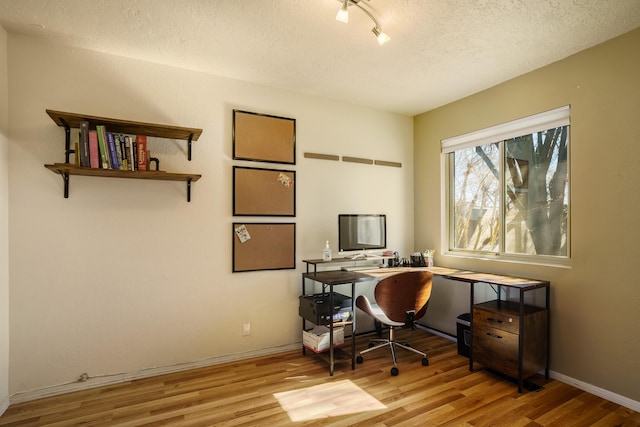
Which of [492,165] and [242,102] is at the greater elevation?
[242,102]

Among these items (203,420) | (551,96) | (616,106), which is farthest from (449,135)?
(203,420)

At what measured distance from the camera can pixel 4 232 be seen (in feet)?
7.96

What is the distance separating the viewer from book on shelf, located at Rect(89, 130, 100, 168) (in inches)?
98.3

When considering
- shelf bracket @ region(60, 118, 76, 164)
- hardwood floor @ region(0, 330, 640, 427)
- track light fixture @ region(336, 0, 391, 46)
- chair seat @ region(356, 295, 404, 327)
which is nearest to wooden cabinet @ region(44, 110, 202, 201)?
shelf bracket @ region(60, 118, 76, 164)

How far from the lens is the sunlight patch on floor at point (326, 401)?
2.37 meters

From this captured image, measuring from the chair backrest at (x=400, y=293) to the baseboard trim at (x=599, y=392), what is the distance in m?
1.27

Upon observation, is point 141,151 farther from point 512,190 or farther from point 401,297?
point 512,190

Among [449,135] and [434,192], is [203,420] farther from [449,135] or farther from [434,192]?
[449,135]

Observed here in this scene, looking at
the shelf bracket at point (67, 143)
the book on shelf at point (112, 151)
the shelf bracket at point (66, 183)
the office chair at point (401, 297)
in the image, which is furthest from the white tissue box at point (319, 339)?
the shelf bracket at point (67, 143)

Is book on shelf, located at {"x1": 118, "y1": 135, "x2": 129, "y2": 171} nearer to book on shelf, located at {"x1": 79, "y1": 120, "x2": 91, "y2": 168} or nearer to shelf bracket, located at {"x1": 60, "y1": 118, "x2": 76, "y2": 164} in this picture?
book on shelf, located at {"x1": 79, "y1": 120, "x2": 91, "y2": 168}

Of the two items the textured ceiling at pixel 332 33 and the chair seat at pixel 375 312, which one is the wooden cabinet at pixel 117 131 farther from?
the chair seat at pixel 375 312

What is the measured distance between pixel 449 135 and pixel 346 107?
1.24m

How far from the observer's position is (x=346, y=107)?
3.94 meters

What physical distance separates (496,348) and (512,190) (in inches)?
60.9
